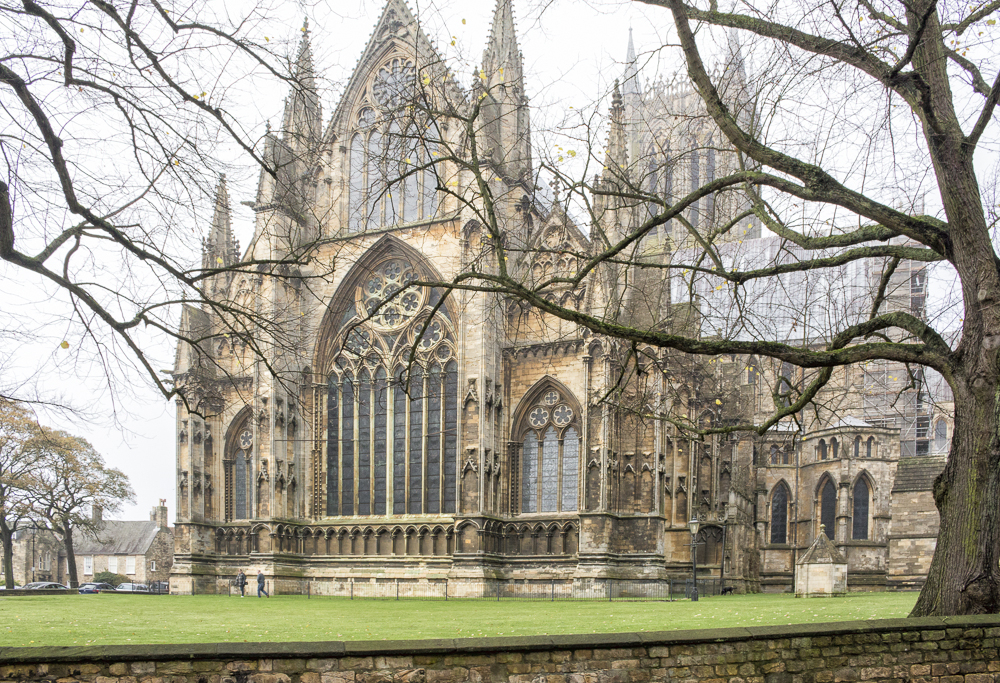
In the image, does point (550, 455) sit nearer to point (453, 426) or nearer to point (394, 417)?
point (453, 426)

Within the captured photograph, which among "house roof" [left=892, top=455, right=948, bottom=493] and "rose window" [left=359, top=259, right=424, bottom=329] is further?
"house roof" [left=892, top=455, right=948, bottom=493]

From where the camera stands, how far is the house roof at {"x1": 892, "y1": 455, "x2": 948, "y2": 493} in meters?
34.3

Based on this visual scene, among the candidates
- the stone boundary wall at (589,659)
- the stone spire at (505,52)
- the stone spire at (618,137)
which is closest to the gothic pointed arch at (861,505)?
the stone spire at (618,137)

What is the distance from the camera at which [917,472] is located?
35.2 meters

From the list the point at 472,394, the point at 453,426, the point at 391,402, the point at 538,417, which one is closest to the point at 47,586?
the point at 391,402

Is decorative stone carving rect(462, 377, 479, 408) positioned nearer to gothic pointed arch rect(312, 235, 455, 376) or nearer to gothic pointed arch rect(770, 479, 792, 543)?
gothic pointed arch rect(312, 235, 455, 376)

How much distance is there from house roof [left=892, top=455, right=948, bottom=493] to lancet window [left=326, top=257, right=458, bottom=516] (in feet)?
63.0

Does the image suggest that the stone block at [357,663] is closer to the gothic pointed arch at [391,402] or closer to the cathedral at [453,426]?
the cathedral at [453,426]

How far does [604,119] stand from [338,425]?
19.9 meters

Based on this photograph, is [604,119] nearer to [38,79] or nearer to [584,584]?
[38,79]

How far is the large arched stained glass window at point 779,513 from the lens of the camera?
42.3 metres

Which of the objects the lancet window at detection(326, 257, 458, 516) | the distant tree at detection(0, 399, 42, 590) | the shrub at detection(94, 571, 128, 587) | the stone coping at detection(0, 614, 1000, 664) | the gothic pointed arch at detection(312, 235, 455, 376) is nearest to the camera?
the stone coping at detection(0, 614, 1000, 664)

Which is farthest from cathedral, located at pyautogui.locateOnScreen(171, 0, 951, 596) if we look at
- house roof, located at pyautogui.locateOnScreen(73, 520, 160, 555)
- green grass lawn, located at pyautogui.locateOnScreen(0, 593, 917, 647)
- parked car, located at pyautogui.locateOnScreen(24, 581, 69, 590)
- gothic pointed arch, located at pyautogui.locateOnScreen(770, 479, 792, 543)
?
house roof, located at pyautogui.locateOnScreen(73, 520, 160, 555)

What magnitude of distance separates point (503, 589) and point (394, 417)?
21.3 ft
